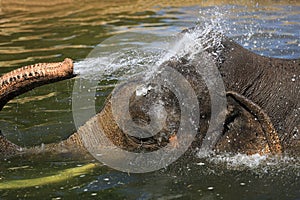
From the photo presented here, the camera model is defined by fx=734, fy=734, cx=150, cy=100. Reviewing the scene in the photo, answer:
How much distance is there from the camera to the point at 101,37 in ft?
45.4

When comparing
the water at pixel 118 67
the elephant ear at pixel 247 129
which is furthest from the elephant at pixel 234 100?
the water at pixel 118 67

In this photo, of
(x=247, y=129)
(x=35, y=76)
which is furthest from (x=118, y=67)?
(x=247, y=129)

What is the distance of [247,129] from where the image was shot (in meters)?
5.75

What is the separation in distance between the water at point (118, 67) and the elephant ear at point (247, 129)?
0.13 meters

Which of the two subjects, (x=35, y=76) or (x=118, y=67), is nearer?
(x=35, y=76)

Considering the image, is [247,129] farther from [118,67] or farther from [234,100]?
[118,67]

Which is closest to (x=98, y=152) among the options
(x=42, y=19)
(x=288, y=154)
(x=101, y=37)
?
(x=288, y=154)

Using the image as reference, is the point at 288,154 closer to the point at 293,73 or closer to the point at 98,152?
the point at 293,73

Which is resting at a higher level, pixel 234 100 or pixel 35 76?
pixel 35 76

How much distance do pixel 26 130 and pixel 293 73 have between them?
131 inches

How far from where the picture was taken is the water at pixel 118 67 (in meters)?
6.02

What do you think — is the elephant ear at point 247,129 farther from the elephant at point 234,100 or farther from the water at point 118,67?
the water at point 118,67

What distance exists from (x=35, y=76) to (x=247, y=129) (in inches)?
67.0

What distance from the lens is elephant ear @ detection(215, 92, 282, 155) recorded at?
570 cm
